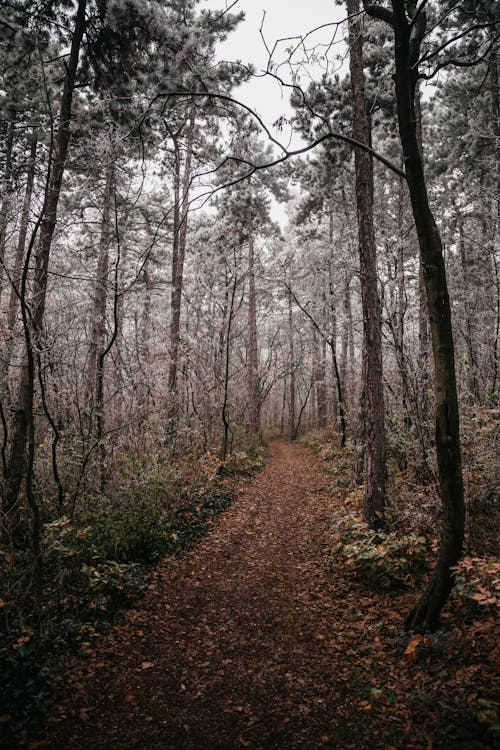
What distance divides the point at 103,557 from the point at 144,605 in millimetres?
819

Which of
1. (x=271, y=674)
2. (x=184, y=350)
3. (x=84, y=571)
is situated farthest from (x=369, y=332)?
(x=184, y=350)

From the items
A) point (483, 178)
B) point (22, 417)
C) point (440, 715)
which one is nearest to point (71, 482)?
point (22, 417)

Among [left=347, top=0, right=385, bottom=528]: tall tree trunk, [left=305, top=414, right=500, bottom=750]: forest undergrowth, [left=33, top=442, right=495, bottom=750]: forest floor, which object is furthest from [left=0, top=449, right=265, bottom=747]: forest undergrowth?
[left=347, top=0, right=385, bottom=528]: tall tree trunk

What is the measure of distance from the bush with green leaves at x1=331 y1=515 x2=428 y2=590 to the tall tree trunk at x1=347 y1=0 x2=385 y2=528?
713 millimetres

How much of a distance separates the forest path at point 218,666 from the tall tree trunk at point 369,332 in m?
1.39

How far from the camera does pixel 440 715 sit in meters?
2.69

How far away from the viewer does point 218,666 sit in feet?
11.8

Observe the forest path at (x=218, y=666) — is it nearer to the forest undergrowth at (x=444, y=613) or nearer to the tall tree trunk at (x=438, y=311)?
the forest undergrowth at (x=444, y=613)

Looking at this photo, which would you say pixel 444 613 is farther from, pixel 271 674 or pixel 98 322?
pixel 98 322

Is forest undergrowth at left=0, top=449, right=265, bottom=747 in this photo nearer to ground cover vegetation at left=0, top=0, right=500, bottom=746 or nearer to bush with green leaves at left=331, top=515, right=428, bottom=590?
ground cover vegetation at left=0, top=0, right=500, bottom=746

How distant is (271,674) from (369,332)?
4.81 meters

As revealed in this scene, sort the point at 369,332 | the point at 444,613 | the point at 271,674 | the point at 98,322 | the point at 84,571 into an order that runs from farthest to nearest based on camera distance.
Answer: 1. the point at 98,322
2. the point at 369,332
3. the point at 84,571
4. the point at 444,613
5. the point at 271,674

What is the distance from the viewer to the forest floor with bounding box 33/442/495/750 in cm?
275

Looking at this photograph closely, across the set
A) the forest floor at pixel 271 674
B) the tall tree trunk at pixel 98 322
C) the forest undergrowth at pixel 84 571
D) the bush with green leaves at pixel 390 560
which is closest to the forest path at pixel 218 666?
the forest floor at pixel 271 674
